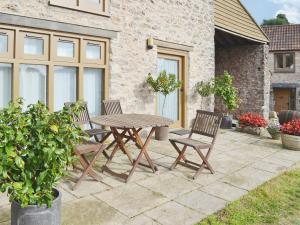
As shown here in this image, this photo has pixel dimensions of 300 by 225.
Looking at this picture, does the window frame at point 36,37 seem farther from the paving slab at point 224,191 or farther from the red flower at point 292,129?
the red flower at point 292,129

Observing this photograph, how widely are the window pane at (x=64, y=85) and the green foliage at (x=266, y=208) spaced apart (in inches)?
158

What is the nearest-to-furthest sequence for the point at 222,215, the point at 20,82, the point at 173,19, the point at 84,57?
the point at 222,215, the point at 20,82, the point at 84,57, the point at 173,19

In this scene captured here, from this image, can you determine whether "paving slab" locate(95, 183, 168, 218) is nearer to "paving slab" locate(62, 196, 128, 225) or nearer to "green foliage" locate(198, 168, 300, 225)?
"paving slab" locate(62, 196, 128, 225)

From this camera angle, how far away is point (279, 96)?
23562 mm

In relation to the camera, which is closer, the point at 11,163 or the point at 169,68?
the point at 11,163

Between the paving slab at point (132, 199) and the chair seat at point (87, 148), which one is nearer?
the paving slab at point (132, 199)

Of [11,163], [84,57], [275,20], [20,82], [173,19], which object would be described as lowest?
[11,163]

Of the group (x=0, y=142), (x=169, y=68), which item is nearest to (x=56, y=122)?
(x=0, y=142)

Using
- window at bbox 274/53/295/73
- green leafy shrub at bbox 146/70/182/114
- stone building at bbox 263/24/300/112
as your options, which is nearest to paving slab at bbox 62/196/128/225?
green leafy shrub at bbox 146/70/182/114

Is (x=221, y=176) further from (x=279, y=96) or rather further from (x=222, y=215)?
(x=279, y=96)

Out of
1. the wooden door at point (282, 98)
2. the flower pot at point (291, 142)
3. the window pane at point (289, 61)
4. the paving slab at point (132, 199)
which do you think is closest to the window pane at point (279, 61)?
the window pane at point (289, 61)

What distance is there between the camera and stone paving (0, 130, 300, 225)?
3.38 metres

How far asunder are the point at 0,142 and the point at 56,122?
547mm

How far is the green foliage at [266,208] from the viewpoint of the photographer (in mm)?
3391
